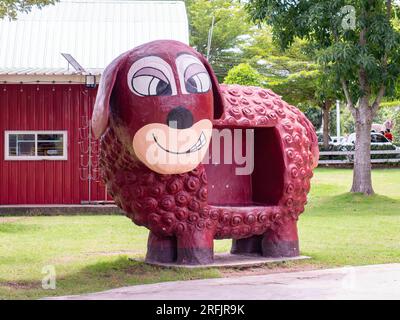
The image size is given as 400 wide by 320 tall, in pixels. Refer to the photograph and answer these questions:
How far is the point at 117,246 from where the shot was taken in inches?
495

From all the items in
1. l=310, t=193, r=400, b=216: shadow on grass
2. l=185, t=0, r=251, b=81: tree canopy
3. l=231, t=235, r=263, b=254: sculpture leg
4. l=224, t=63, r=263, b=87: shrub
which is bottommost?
l=310, t=193, r=400, b=216: shadow on grass

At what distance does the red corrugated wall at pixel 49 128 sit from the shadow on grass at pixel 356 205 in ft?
16.9

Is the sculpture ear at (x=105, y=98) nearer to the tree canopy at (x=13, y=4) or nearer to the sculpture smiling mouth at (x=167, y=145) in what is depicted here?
the sculpture smiling mouth at (x=167, y=145)

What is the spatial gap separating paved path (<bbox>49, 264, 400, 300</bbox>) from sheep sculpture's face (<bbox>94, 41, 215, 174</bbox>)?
1367 millimetres

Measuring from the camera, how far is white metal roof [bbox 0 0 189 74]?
2133 centimetres

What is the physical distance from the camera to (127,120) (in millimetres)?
9195

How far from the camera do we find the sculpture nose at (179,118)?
9.13 meters

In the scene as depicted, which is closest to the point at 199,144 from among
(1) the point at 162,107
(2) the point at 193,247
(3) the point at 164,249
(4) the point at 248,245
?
(1) the point at 162,107

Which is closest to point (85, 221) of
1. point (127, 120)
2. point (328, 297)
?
point (127, 120)

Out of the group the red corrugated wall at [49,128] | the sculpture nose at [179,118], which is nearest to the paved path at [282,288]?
the sculpture nose at [179,118]

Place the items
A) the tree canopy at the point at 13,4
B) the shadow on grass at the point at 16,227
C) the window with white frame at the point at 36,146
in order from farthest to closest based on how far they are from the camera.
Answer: the window with white frame at the point at 36,146, the shadow on grass at the point at 16,227, the tree canopy at the point at 13,4

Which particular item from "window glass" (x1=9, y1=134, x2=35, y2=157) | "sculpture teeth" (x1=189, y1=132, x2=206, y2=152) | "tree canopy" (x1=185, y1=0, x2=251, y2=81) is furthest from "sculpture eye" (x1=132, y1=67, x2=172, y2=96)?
"tree canopy" (x1=185, y1=0, x2=251, y2=81)

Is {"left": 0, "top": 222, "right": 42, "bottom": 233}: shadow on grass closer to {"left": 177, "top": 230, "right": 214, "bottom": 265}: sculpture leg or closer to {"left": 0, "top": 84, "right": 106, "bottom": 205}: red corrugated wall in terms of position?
{"left": 0, "top": 84, "right": 106, "bottom": 205}: red corrugated wall

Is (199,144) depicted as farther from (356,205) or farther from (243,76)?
(243,76)
